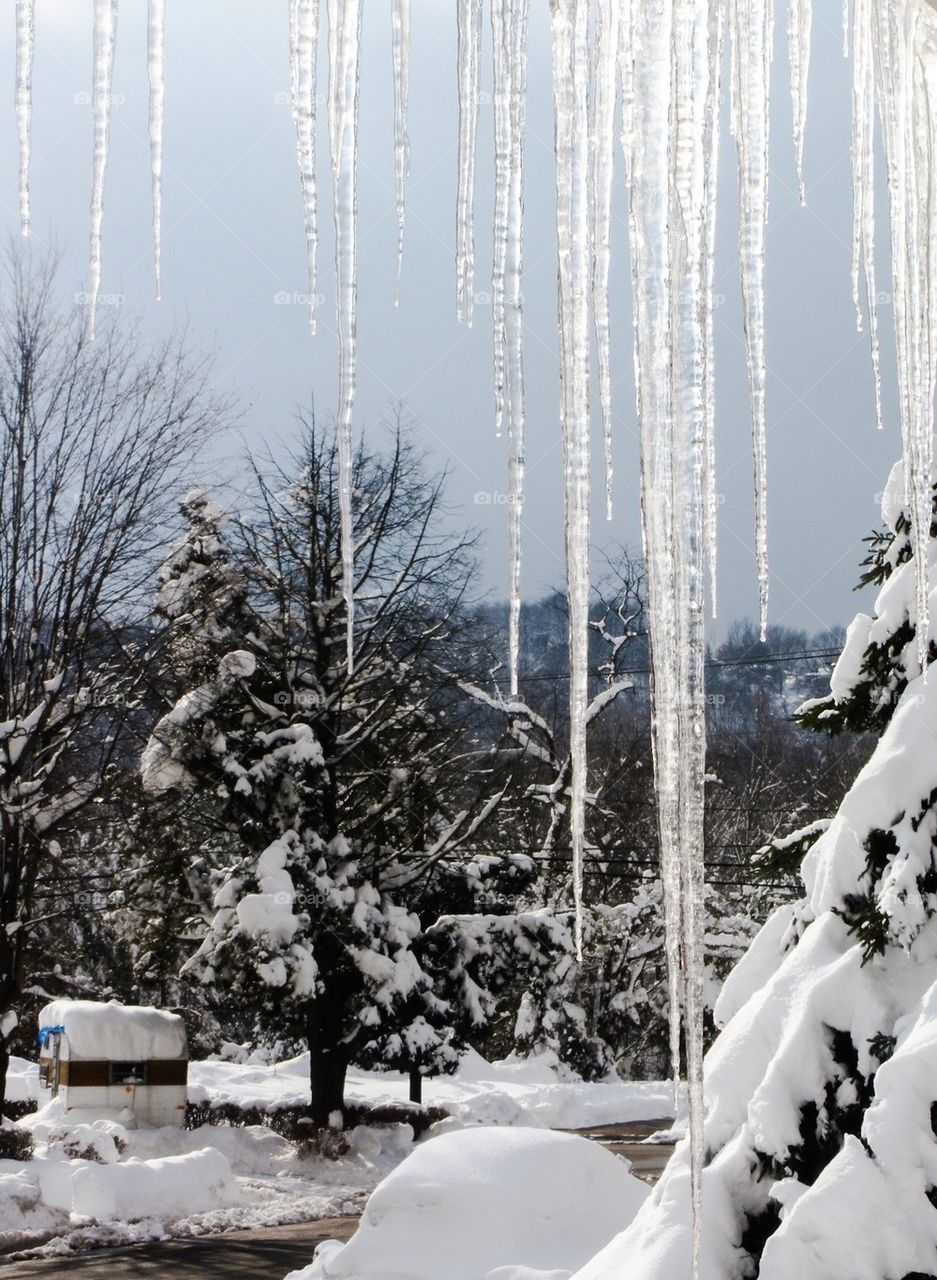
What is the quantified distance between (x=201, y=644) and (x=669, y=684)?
717 inches

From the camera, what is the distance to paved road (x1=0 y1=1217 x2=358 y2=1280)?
11891mm

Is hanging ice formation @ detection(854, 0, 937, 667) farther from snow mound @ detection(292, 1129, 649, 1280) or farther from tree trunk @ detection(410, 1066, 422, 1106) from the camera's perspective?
tree trunk @ detection(410, 1066, 422, 1106)

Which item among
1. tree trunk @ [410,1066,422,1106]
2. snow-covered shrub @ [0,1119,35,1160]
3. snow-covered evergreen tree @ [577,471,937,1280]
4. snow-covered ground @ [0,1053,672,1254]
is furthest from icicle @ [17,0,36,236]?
tree trunk @ [410,1066,422,1106]

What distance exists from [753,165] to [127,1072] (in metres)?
19.6

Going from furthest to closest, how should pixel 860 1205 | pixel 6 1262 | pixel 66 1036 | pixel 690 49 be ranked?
pixel 66 1036 → pixel 6 1262 → pixel 860 1205 → pixel 690 49

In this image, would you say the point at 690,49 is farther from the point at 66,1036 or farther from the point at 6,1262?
the point at 66,1036

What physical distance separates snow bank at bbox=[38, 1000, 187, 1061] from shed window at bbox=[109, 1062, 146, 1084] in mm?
87

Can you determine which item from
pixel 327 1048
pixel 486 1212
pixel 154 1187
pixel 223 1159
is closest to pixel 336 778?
pixel 327 1048

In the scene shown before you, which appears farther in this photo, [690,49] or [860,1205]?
[860,1205]

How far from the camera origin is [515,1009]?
29562 mm

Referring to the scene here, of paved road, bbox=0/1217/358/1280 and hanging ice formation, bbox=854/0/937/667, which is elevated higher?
hanging ice formation, bbox=854/0/937/667

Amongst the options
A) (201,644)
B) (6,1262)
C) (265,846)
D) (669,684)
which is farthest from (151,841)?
(669,684)

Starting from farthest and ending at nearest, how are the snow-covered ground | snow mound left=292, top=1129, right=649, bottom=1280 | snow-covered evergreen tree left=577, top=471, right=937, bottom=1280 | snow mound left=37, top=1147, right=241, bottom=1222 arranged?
snow mound left=37, top=1147, right=241, bottom=1222
the snow-covered ground
snow mound left=292, top=1129, right=649, bottom=1280
snow-covered evergreen tree left=577, top=471, right=937, bottom=1280

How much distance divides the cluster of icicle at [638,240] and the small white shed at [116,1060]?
18.7 m
